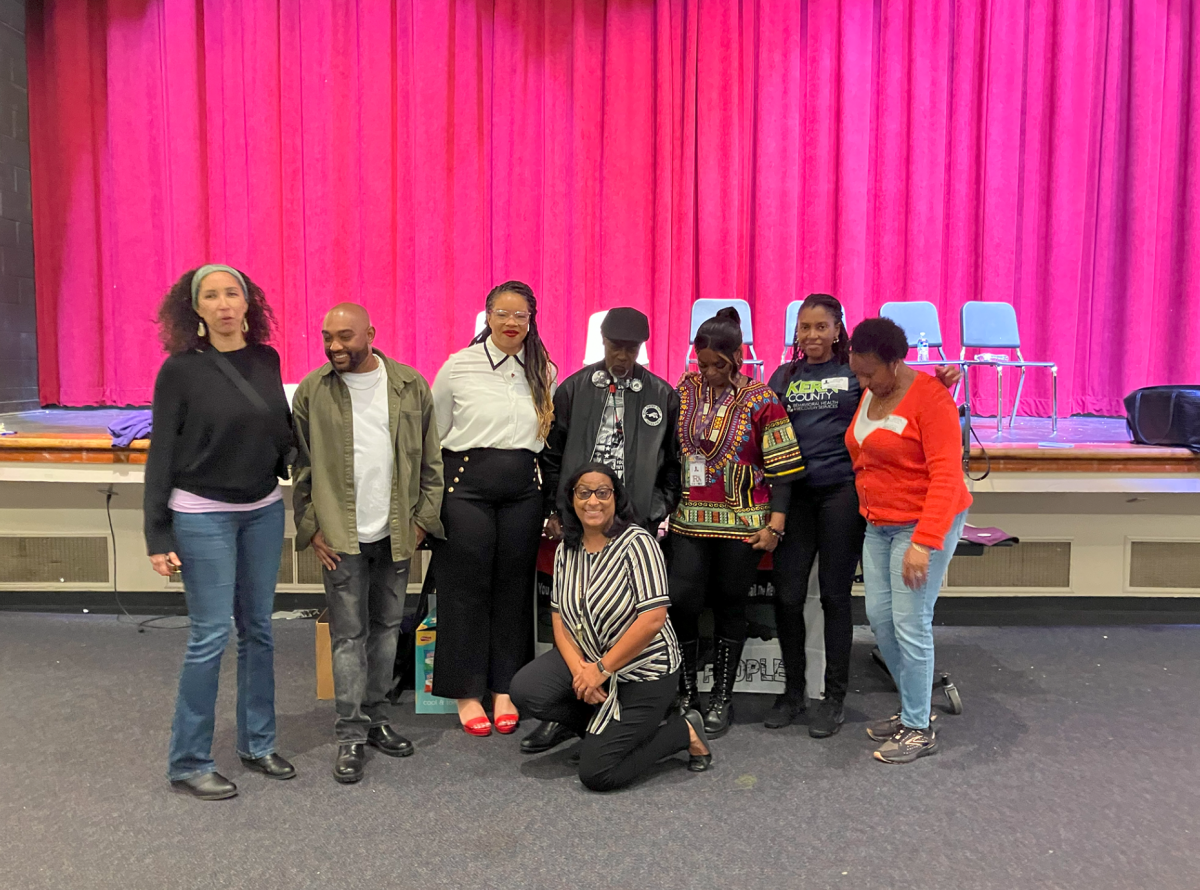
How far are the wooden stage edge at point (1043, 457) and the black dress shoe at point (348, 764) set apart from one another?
2018 mm

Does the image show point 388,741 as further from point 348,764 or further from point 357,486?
point 357,486

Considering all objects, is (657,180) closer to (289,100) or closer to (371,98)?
(371,98)

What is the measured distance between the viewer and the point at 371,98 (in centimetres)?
612

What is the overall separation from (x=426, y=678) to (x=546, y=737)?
1.76 ft

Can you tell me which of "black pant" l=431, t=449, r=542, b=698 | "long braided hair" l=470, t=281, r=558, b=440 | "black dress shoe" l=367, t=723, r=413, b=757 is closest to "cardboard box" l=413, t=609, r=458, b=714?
"black pant" l=431, t=449, r=542, b=698

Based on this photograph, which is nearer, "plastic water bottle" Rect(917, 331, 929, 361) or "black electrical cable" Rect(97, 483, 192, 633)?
"black electrical cable" Rect(97, 483, 192, 633)

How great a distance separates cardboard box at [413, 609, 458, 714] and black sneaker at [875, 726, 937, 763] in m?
1.40

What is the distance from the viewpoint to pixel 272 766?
99.7 inches

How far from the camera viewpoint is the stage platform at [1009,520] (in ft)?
12.8

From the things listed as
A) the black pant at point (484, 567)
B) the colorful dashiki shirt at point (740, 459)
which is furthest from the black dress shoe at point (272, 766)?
the colorful dashiki shirt at point (740, 459)

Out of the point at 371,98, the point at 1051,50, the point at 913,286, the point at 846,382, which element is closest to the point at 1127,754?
the point at 846,382

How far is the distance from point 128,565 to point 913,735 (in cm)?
→ 352

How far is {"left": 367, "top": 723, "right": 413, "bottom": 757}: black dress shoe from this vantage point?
270 centimetres

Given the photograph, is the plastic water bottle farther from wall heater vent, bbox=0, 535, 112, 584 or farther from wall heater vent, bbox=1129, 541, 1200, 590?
wall heater vent, bbox=0, 535, 112, 584
